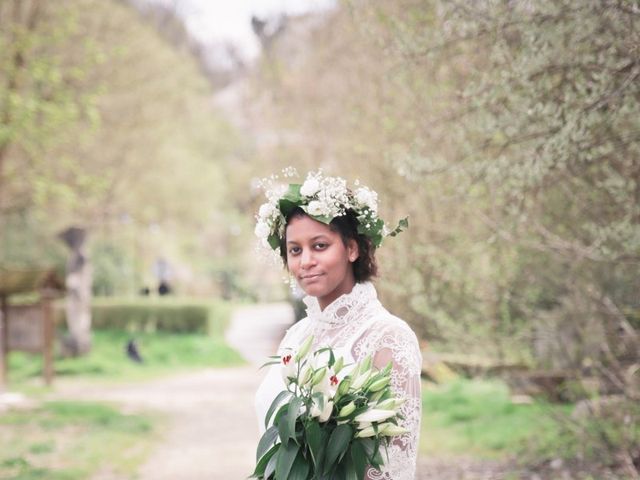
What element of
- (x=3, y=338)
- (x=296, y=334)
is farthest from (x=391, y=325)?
(x=3, y=338)

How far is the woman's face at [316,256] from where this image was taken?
3090 millimetres

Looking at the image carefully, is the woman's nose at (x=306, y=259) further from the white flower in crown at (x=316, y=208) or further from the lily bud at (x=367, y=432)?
the lily bud at (x=367, y=432)

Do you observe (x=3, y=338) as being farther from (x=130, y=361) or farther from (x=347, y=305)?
(x=347, y=305)

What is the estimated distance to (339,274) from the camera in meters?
3.13

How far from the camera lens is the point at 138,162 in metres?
22.5

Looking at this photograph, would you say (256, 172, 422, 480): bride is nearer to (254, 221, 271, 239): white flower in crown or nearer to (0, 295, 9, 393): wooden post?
(254, 221, 271, 239): white flower in crown

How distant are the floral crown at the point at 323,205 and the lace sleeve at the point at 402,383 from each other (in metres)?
0.41

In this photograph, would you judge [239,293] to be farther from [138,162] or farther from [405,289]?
[405,289]

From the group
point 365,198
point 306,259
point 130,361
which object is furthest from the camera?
point 130,361

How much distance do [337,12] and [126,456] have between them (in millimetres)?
9098

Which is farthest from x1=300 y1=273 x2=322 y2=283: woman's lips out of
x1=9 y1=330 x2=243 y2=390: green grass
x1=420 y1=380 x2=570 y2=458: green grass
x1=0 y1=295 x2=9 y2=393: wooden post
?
x1=9 y1=330 x2=243 y2=390: green grass

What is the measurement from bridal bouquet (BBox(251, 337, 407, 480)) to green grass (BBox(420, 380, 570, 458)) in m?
5.21

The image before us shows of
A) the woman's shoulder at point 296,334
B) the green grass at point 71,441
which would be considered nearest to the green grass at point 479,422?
the green grass at point 71,441

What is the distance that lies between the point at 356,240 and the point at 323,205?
216 mm
